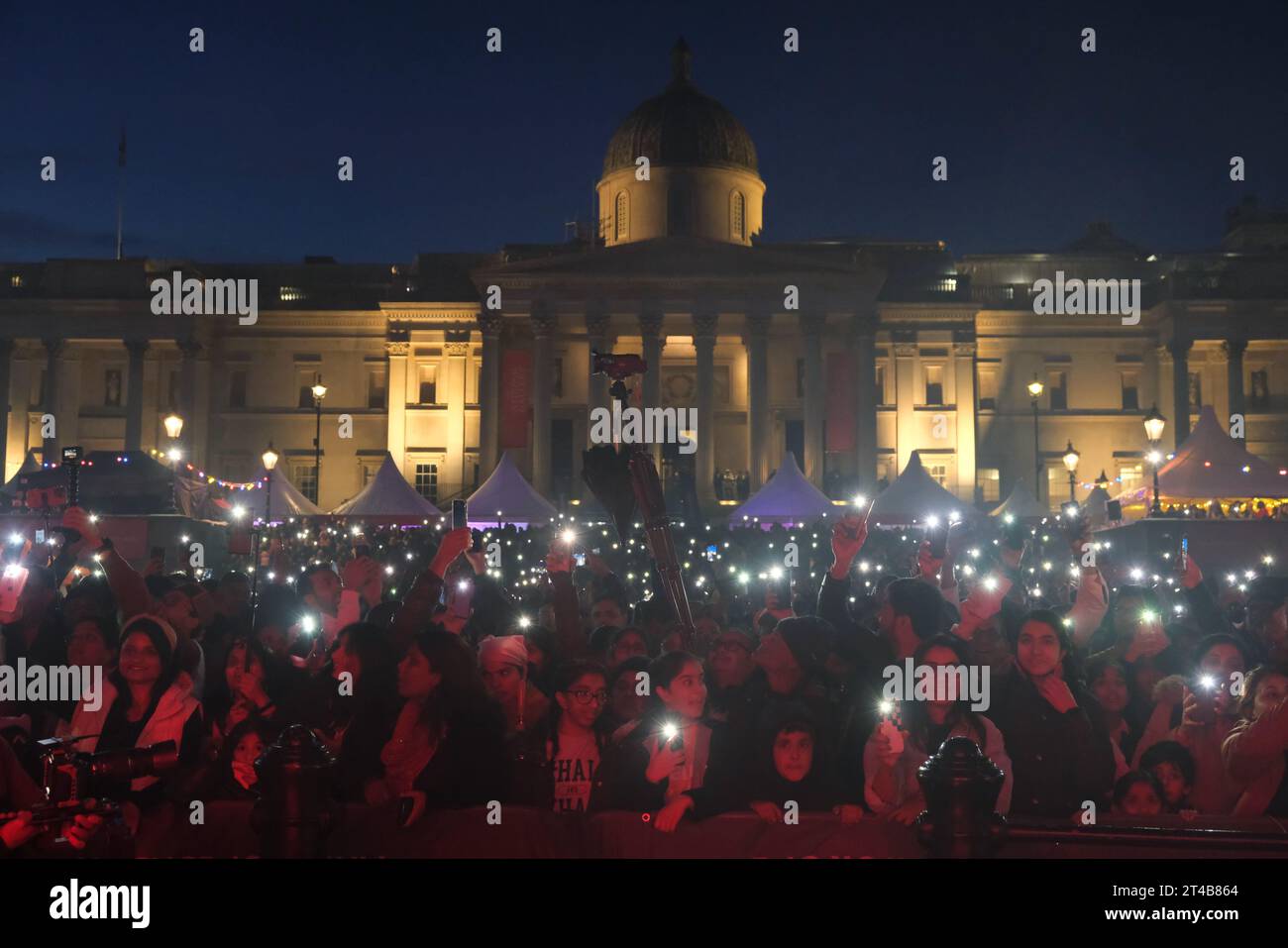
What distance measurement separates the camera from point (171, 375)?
62.2 m

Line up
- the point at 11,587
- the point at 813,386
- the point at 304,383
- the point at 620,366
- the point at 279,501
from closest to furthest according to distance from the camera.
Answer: the point at 620,366
the point at 11,587
the point at 279,501
the point at 813,386
the point at 304,383

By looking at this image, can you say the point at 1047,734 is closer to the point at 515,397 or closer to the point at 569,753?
the point at 569,753

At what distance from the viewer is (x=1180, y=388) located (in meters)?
59.2

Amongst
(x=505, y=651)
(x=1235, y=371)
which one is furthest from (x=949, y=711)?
(x=1235, y=371)

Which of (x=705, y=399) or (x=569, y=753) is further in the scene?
(x=705, y=399)

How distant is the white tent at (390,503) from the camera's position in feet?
101

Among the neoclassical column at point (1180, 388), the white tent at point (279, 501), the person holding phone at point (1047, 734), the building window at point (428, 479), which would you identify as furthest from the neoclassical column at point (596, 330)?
the person holding phone at point (1047, 734)

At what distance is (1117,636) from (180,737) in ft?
20.7

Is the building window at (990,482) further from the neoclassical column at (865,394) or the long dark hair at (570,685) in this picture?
the long dark hair at (570,685)

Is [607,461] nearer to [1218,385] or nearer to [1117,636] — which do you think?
[1117,636]

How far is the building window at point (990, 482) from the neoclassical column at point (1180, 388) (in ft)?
25.4
